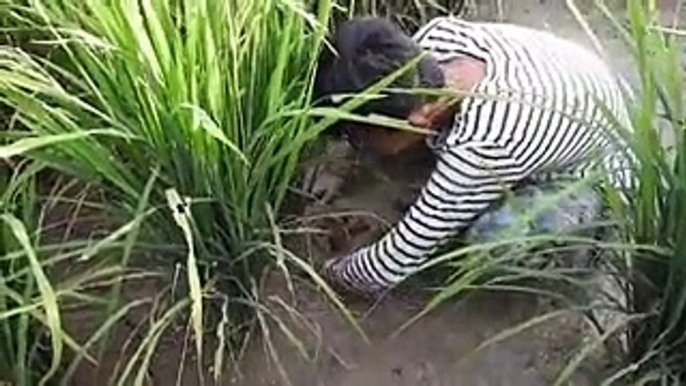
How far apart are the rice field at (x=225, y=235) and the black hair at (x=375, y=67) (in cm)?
4

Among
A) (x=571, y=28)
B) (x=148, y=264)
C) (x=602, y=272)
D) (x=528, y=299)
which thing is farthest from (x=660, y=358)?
(x=571, y=28)

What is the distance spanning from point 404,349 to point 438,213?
0.64 feet

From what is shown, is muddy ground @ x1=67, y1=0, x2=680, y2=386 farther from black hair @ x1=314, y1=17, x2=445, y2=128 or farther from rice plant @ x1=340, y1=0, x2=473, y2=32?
rice plant @ x1=340, y1=0, x2=473, y2=32

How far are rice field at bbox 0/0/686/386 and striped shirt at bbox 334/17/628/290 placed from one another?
3.0 inches

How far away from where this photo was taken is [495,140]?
193cm

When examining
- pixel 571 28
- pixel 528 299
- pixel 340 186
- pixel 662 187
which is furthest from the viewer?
pixel 571 28

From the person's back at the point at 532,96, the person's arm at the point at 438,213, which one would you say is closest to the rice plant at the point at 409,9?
the person's back at the point at 532,96

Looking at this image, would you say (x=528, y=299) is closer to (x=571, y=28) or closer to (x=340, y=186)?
(x=340, y=186)

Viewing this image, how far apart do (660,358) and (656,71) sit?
0.35 meters

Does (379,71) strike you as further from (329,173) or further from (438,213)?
(329,173)

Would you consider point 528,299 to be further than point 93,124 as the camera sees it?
Yes

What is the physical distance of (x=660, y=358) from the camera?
5.71ft

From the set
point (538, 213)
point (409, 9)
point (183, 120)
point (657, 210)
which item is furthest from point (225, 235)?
point (409, 9)

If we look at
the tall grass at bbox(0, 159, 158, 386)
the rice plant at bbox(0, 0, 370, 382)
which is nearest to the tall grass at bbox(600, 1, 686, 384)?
the rice plant at bbox(0, 0, 370, 382)
